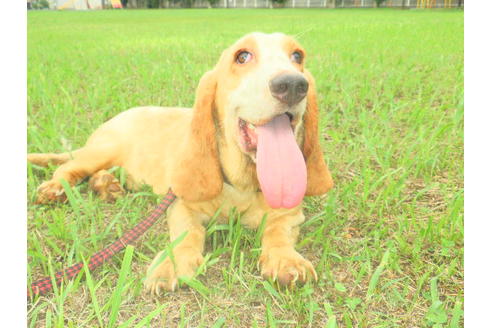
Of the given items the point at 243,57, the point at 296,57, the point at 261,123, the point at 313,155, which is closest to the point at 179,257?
the point at 261,123

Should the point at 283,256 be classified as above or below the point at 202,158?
below

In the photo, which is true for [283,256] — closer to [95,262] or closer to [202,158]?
[202,158]

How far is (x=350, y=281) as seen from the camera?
6.32 feet

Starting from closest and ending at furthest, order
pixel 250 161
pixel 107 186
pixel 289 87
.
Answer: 1. pixel 289 87
2. pixel 250 161
3. pixel 107 186

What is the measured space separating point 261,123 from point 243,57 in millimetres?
395

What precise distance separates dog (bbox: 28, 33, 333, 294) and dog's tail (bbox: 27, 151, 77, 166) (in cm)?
44

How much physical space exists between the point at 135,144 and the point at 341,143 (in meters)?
1.65

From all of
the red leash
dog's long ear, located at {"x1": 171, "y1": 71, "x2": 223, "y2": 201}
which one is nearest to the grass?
the red leash

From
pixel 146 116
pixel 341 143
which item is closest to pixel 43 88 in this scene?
pixel 146 116

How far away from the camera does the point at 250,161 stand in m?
2.16

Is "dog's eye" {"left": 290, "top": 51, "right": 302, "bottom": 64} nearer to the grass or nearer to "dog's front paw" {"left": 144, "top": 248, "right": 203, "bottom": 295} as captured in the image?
the grass

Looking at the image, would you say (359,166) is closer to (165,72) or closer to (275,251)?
(275,251)

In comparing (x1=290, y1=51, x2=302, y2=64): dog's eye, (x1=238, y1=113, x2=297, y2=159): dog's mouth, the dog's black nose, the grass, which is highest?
(x1=290, y1=51, x2=302, y2=64): dog's eye

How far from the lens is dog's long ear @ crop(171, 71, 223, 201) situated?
2.12 m
